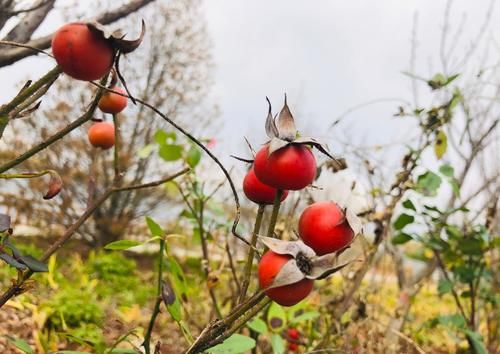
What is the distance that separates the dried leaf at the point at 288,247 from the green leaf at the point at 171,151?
0.91 m

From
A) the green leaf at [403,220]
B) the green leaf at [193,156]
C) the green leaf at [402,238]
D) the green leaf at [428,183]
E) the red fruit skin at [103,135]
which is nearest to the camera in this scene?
the red fruit skin at [103,135]

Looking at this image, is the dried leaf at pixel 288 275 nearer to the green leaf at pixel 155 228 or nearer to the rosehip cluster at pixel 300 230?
the rosehip cluster at pixel 300 230

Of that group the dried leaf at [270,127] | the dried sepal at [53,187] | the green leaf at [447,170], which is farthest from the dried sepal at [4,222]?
the green leaf at [447,170]

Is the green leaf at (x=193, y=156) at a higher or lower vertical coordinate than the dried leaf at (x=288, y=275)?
higher

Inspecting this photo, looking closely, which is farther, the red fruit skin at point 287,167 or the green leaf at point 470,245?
the green leaf at point 470,245

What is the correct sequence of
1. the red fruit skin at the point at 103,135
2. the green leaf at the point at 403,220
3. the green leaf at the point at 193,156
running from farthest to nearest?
the green leaf at the point at 403,220, the green leaf at the point at 193,156, the red fruit skin at the point at 103,135

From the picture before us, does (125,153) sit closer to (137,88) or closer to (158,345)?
(137,88)

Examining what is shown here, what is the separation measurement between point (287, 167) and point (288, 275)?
106 mm

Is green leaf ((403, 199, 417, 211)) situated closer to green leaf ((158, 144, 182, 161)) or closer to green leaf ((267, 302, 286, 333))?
green leaf ((267, 302, 286, 333))

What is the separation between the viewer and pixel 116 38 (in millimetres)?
471

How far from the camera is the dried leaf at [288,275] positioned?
48 cm

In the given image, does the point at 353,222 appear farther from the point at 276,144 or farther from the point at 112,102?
the point at 112,102

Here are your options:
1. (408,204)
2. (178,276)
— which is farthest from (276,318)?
(178,276)

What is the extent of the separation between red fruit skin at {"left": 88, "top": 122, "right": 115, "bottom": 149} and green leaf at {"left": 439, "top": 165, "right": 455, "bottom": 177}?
1.01 m
